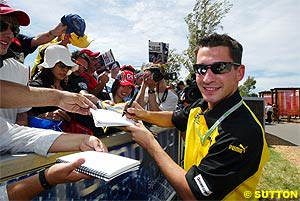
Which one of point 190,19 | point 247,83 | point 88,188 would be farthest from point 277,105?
point 247,83

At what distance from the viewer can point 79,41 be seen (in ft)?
11.6

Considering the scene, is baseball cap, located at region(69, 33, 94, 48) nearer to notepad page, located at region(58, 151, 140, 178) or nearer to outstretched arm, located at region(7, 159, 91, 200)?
notepad page, located at region(58, 151, 140, 178)

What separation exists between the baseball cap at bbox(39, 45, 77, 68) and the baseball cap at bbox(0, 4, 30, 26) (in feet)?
2.68

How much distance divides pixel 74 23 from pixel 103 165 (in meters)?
2.20

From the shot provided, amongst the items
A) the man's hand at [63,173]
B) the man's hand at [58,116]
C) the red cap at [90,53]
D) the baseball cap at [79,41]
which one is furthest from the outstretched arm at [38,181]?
the red cap at [90,53]

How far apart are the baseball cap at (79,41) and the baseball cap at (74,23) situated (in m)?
0.39

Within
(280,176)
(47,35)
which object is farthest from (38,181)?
(280,176)

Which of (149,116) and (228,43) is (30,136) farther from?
(228,43)

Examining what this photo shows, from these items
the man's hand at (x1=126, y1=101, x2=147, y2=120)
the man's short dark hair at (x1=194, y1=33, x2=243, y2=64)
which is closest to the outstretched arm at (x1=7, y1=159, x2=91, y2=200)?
the man's hand at (x1=126, y1=101, x2=147, y2=120)

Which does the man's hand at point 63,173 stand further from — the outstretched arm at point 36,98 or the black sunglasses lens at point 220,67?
the black sunglasses lens at point 220,67

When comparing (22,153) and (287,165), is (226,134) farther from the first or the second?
(287,165)

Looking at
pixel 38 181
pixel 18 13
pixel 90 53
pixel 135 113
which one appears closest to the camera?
pixel 38 181

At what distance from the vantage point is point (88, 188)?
1712mm

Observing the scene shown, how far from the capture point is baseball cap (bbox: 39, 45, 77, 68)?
266cm
